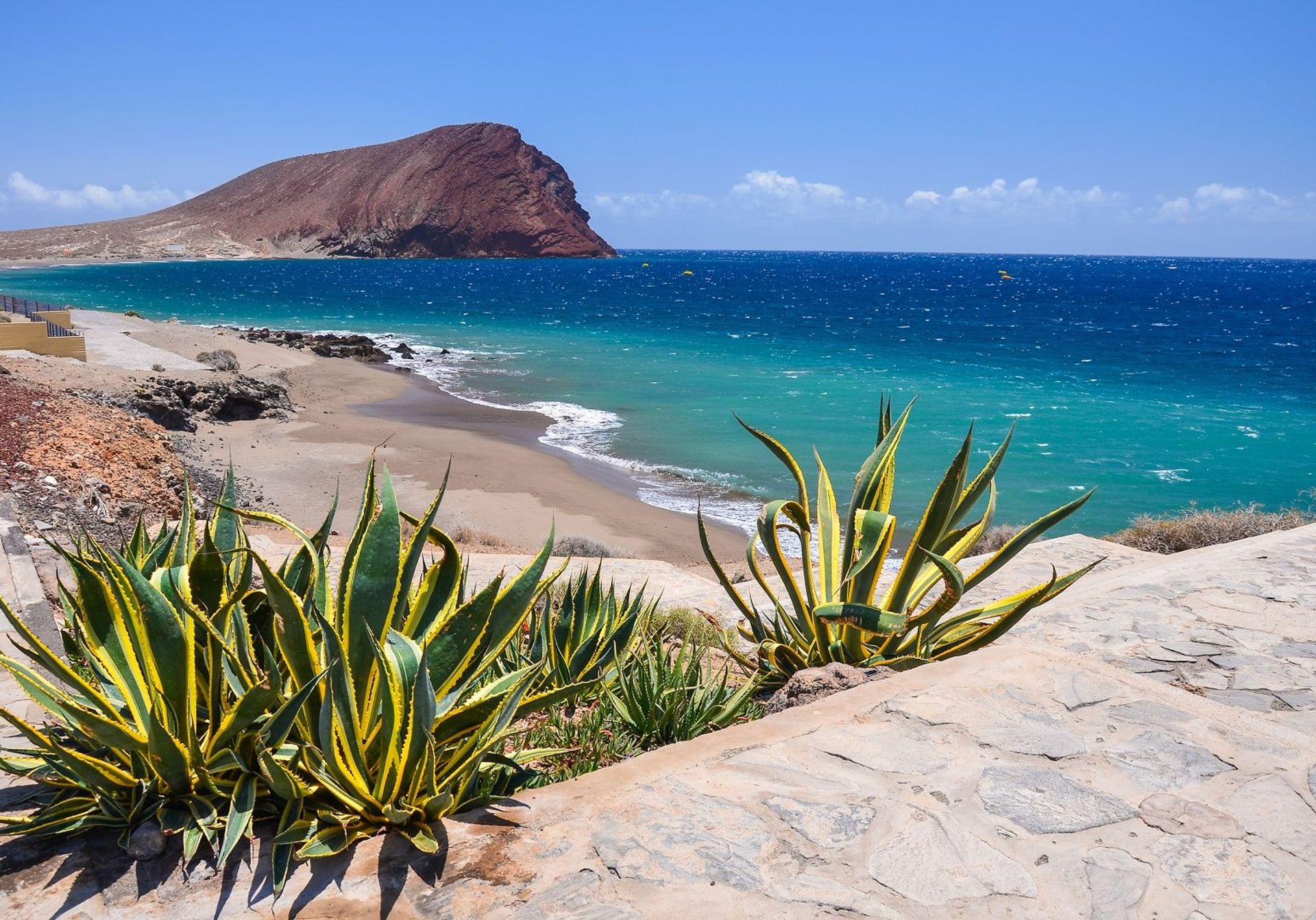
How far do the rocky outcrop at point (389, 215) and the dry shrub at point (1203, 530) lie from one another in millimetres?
122203

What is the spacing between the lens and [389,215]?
12600 centimetres

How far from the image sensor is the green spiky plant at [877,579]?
12.2ft

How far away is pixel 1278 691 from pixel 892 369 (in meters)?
29.2

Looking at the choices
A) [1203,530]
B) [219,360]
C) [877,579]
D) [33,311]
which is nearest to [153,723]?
[877,579]

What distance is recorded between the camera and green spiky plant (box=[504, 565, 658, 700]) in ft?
12.5

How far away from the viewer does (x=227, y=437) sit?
1759 cm

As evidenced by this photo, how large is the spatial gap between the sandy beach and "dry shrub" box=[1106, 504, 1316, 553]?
181 inches

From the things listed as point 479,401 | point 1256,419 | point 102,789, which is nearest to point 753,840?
point 102,789

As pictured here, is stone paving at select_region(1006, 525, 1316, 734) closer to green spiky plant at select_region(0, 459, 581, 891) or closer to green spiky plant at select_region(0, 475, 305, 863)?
green spiky plant at select_region(0, 459, 581, 891)

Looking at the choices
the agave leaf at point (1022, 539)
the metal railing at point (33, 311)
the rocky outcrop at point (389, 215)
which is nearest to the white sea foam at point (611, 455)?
the agave leaf at point (1022, 539)

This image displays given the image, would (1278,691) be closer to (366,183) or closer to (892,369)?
(892,369)

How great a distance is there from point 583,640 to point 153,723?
204 centimetres

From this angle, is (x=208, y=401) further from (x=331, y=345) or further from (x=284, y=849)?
(x=284, y=849)

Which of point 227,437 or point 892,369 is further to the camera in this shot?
point 892,369
